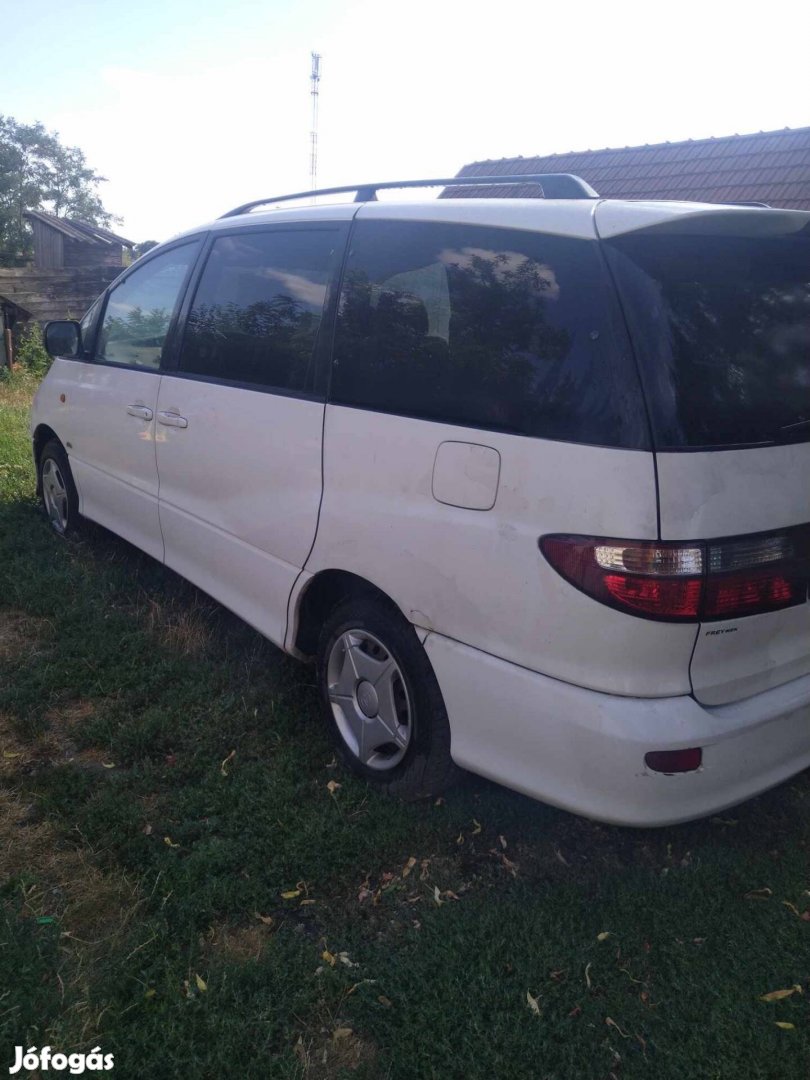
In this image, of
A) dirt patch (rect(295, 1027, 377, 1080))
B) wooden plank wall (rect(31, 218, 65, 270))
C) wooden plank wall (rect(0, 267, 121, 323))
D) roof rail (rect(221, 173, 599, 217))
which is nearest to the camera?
dirt patch (rect(295, 1027, 377, 1080))

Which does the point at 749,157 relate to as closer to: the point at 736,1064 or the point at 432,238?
the point at 432,238

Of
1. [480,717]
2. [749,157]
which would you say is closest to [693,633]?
[480,717]

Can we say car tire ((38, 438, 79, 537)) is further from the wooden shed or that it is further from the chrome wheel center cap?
the wooden shed

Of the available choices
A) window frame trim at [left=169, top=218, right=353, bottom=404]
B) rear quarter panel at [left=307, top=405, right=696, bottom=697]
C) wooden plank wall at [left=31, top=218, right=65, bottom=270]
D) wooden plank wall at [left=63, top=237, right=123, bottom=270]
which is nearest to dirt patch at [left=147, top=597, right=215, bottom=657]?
window frame trim at [left=169, top=218, right=353, bottom=404]

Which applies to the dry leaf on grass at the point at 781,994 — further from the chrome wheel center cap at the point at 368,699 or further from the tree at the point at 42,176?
the tree at the point at 42,176

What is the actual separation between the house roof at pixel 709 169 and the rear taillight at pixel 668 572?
6.89 metres

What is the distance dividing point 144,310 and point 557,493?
297 cm

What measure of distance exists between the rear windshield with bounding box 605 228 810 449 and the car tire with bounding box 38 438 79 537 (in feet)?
12.9

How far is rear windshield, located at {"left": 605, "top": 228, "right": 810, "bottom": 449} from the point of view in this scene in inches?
87.4

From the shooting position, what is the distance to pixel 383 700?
301 cm

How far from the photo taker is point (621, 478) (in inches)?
85.2

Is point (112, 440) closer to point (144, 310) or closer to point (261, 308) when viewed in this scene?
point (144, 310)

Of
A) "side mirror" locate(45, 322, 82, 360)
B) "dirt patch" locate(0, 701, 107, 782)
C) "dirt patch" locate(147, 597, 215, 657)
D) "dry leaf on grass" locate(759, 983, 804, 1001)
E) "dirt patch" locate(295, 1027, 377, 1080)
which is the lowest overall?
"dirt patch" locate(295, 1027, 377, 1080)

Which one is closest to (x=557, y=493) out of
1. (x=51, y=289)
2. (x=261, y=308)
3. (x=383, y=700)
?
(x=383, y=700)
